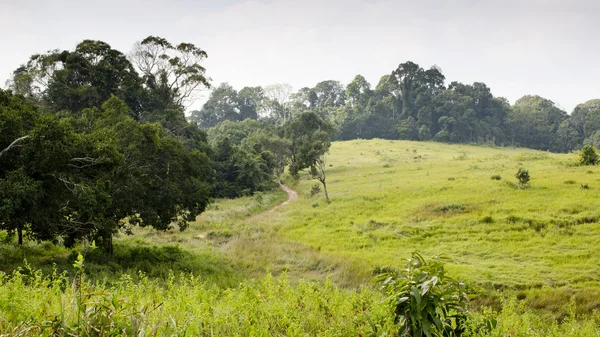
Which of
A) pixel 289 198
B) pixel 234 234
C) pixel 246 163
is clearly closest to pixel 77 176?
pixel 234 234

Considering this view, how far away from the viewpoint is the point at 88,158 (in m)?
12.6

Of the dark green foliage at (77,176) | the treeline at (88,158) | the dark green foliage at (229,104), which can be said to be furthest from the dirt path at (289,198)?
the dark green foliage at (229,104)

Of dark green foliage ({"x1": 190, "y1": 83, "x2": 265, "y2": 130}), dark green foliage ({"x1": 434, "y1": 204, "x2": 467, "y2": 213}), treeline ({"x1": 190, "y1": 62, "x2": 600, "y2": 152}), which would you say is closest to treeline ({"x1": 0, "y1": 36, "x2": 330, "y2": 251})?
dark green foliage ({"x1": 434, "y1": 204, "x2": 467, "y2": 213})

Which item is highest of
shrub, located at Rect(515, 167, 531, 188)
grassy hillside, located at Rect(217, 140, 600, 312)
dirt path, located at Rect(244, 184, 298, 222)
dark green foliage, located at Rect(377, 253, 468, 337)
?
dark green foliage, located at Rect(377, 253, 468, 337)

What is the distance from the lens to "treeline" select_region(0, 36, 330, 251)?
37.4 ft

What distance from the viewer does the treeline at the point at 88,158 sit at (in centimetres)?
1140

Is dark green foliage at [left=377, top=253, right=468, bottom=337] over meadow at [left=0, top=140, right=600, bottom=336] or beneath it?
over

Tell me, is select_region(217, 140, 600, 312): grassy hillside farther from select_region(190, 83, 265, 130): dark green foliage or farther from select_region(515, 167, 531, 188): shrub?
select_region(190, 83, 265, 130): dark green foliage

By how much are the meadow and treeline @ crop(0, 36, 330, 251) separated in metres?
1.60

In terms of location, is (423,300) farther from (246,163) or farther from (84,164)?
(246,163)

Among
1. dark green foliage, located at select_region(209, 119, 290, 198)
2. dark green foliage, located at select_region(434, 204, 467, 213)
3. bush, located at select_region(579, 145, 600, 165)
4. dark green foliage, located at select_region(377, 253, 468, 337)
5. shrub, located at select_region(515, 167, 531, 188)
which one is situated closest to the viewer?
dark green foliage, located at select_region(377, 253, 468, 337)

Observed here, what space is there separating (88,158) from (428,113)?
293 ft

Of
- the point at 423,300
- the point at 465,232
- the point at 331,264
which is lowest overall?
the point at 331,264

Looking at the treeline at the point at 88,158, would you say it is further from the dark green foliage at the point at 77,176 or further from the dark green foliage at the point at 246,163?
the dark green foliage at the point at 246,163
